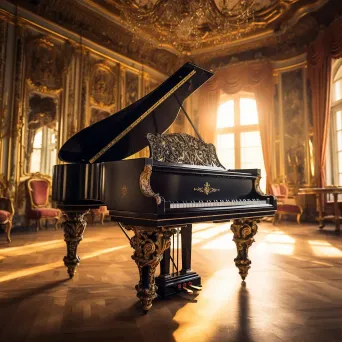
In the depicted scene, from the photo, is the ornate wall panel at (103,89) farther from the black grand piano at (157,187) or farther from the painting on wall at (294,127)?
the black grand piano at (157,187)

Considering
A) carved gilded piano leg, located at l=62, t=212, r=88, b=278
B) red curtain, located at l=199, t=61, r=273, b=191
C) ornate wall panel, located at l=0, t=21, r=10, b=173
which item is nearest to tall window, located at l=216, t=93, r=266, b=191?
red curtain, located at l=199, t=61, r=273, b=191

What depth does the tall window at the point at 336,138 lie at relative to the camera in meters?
7.55

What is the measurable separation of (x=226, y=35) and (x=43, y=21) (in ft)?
15.3

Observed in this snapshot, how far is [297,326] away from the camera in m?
1.68

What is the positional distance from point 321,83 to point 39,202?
22.6 feet

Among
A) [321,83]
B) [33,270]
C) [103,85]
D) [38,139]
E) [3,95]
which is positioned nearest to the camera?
[33,270]

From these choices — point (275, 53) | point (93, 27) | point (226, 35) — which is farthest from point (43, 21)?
point (275, 53)

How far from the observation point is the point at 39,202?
6.03 meters

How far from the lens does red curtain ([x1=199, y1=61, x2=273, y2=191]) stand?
834 centimetres

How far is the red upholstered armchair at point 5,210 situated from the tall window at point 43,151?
0.71m

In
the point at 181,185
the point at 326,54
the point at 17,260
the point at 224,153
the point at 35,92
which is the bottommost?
the point at 17,260

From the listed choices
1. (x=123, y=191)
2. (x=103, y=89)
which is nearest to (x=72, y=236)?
(x=123, y=191)

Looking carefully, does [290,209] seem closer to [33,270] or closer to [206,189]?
[206,189]

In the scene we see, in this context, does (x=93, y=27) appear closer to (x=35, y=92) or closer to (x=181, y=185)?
(x=35, y=92)
